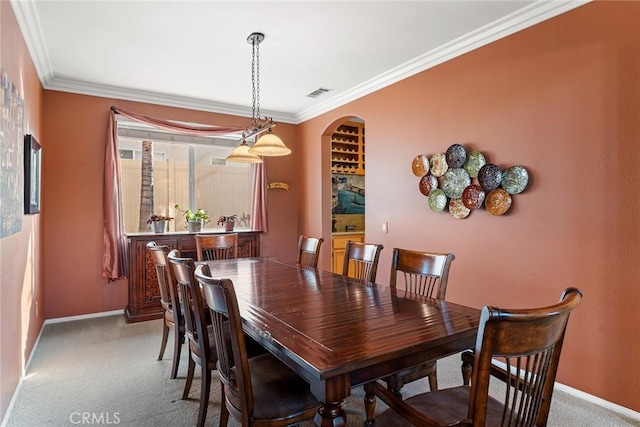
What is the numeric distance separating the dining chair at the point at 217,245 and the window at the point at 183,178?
4.02 feet

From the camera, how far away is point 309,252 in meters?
3.40

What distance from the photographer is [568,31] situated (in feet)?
8.06

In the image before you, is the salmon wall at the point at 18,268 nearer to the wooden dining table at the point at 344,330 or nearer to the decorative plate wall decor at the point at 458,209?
the wooden dining table at the point at 344,330

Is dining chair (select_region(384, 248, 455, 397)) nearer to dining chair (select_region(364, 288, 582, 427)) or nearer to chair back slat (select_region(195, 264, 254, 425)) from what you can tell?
dining chair (select_region(364, 288, 582, 427))

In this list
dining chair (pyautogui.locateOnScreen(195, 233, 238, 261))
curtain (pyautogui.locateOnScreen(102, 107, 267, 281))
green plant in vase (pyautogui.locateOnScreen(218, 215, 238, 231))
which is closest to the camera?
dining chair (pyautogui.locateOnScreen(195, 233, 238, 261))

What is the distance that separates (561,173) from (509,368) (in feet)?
6.10

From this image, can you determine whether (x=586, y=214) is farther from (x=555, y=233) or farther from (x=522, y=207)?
(x=522, y=207)

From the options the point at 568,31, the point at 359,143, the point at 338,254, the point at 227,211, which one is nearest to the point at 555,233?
the point at 568,31

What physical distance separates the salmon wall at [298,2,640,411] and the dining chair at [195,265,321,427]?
197cm

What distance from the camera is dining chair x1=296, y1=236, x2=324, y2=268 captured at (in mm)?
3303

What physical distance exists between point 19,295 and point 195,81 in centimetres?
265

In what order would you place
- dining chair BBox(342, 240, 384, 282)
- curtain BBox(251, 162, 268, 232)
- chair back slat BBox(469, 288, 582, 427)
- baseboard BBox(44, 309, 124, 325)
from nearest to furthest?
chair back slat BBox(469, 288, 582, 427) < dining chair BBox(342, 240, 384, 282) < baseboard BBox(44, 309, 124, 325) < curtain BBox(251, 162, 268, 232)

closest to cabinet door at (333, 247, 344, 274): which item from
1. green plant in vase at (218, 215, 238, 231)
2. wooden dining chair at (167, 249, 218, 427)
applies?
green plant in vase at (218, 215, 238, 231)

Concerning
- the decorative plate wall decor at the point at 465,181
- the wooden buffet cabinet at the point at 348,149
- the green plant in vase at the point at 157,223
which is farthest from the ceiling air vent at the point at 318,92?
the green plant in vase at the point at 157,223
